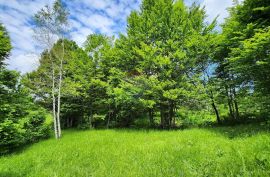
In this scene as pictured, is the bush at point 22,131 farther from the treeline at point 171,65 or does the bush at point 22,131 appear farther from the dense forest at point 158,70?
Result: the treeline at point 171,65

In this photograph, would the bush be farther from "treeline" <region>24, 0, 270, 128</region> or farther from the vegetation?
"treeline" <region>24, 0, 270, 128</region>

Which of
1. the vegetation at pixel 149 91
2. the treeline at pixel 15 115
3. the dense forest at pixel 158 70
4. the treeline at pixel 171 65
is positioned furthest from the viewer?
the treeline at pixel 171 65

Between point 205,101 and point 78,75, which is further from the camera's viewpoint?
point 78,75

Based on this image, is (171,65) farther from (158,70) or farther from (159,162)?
(159,162)

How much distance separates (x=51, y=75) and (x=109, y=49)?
5.85 m

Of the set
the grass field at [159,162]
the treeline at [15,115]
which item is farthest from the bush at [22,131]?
the grass field at [159,162]

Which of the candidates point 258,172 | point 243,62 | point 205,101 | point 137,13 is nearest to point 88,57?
point 137,13

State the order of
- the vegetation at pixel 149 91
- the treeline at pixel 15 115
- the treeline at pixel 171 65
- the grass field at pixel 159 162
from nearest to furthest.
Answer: the grass field at pixel 159 162, the vegetation at pixel 149 91, the treeline at pixel 15 115, the treeline at pixel 171 65

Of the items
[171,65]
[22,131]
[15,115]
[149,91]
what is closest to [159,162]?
[149,91]

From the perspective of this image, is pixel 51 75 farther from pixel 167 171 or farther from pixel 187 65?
pixel 167 171

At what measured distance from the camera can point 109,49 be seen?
18.5 metres

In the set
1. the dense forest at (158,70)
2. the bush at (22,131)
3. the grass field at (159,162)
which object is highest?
the dense forest at (158,70)

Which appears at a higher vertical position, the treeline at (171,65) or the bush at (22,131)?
the treeline at (171,65)

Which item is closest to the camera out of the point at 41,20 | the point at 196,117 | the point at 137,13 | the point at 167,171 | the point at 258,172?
the point at 258,172
